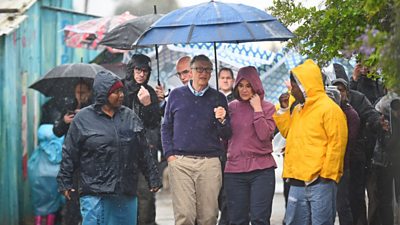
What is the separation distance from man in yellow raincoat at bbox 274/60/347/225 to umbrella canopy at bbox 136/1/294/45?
0.50 m

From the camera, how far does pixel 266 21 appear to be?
10.0 meters

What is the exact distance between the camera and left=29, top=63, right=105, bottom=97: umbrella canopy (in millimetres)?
13406

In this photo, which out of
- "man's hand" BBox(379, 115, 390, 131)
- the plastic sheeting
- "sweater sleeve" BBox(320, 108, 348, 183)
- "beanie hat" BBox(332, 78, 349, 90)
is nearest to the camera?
"sweater sleeve" BBox(320, 108, 348, 183)

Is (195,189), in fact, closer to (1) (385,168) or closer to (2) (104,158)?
(2) (104,158)

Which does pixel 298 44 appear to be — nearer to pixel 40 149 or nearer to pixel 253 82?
pixel 253 82

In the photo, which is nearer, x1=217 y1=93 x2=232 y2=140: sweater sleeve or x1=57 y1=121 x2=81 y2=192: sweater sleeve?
x1=57 y1=121 x2=81 y2=192: sweater sleeve

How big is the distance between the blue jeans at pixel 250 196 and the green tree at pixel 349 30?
1.31 m

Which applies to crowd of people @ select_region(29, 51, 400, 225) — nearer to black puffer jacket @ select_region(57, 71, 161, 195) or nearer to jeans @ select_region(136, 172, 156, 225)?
black puffer jacket @ select_region(57, 71, 161, 195)

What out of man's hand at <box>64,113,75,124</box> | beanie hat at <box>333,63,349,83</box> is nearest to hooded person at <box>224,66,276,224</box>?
beanie hat at <box>333,63,349,83</box>

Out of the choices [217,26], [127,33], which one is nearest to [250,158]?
[217,26]

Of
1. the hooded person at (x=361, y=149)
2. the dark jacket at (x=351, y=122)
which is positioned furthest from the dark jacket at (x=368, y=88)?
the dark jacket at (x=351, y=122)

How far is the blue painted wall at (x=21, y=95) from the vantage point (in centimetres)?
1351

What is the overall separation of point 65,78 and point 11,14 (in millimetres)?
1133

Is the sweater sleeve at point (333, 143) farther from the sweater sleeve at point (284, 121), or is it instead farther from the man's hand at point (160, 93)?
the man's hand at point (160, 93)
